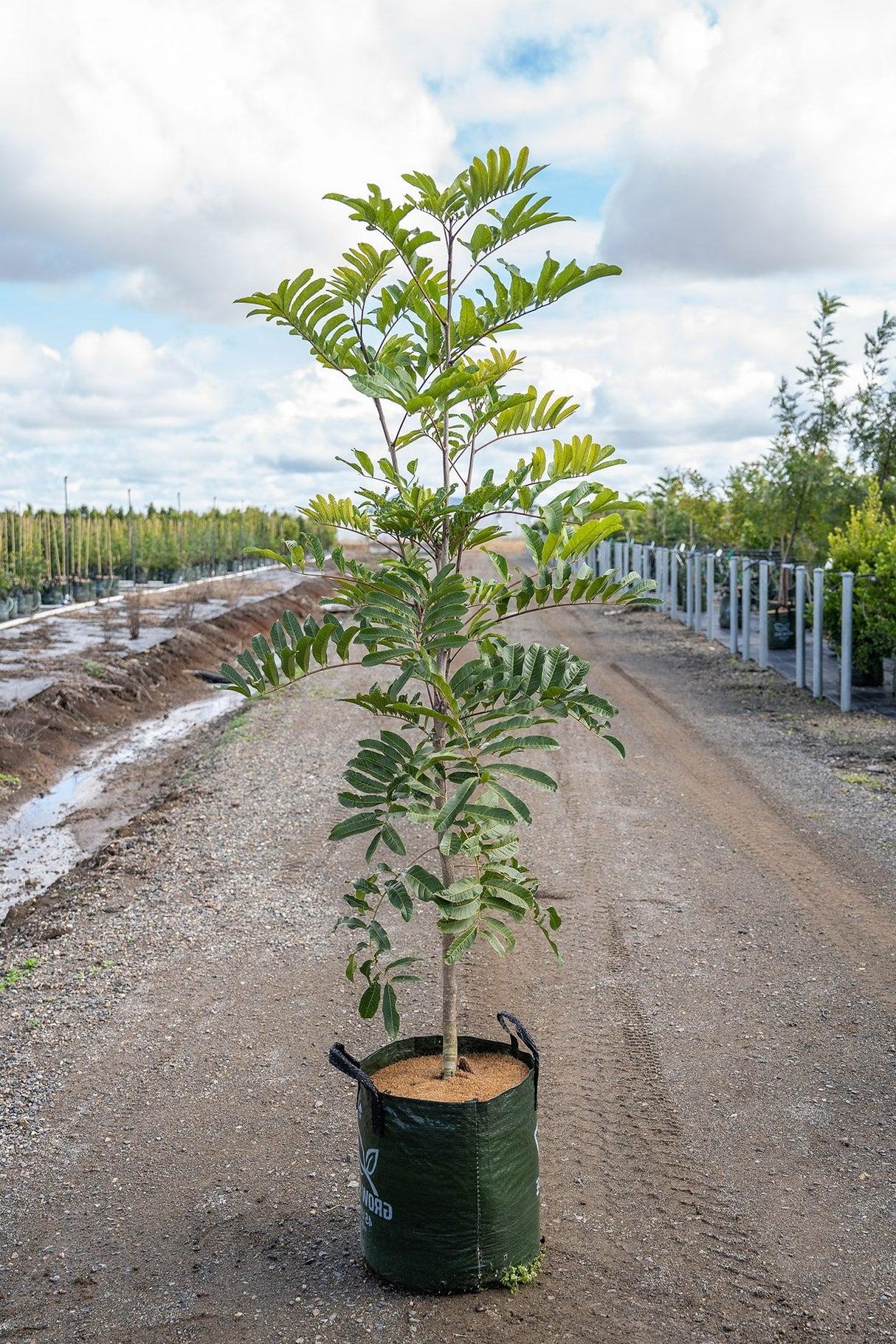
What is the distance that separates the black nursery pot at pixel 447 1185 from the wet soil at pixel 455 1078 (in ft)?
0.31

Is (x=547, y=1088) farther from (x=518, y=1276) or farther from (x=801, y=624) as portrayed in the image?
(x=801, y=624)

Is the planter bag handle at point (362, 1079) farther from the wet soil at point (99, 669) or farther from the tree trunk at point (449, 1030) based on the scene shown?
the wet soil at point (99, 669)

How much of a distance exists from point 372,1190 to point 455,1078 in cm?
41

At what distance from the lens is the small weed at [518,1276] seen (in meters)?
3.37

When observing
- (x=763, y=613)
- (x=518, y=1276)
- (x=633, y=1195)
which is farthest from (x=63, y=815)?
(x=763, y=613)

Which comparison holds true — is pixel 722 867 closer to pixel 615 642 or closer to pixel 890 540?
pixel 890 540

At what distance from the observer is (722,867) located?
7.74 metres

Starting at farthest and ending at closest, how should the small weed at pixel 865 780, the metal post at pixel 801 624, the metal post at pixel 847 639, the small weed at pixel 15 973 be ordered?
the metal post at pixel 801 624 < the metal post at pixel 847 639 < the small weed at pixel 865 780 < the small weed at pixel 15 973

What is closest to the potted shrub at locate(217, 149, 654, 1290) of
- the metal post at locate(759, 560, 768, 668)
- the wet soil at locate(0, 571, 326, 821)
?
the wet soil at locate(0, 571, 326, 821)

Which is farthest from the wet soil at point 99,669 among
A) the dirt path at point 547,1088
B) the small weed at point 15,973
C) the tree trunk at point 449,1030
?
the tree trunk at point 449,1030

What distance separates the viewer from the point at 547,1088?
4.79 meters

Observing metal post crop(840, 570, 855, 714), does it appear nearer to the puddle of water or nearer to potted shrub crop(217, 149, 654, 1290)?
the puddle of water

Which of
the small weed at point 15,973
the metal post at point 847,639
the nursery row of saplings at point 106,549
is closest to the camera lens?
the small weed at point 15,973

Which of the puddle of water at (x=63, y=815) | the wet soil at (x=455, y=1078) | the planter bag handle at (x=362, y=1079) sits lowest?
the puddle of water at (x=63, y=815)
